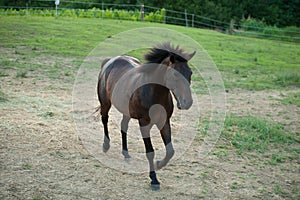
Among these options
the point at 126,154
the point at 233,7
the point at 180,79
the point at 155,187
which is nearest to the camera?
the point at 180,79

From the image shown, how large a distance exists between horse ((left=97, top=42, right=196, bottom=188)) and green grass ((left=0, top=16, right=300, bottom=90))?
513 cm

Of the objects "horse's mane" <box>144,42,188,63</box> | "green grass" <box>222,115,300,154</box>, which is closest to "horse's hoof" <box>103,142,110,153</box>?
"horse's mane" <box>144,42,188,63</box>

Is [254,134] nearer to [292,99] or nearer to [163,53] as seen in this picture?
[163,53]

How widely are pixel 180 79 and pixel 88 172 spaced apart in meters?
1.85

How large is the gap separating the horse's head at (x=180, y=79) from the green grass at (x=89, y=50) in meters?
6.00

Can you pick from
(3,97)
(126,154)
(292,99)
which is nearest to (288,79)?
(292,99)

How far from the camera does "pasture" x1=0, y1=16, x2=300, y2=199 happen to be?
13.4ft

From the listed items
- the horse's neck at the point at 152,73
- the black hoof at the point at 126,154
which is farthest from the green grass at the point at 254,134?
the horse's neck at the point at 152,73

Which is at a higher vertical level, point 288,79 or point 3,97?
point 3,97

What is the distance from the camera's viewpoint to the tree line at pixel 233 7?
36906 mm

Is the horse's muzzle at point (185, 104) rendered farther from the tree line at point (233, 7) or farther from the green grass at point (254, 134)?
Result: the tree line at point (233, 7)

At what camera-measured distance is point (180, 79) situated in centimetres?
349

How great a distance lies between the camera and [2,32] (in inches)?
574

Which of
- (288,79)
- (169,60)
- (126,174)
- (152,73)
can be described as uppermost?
(169,60)
